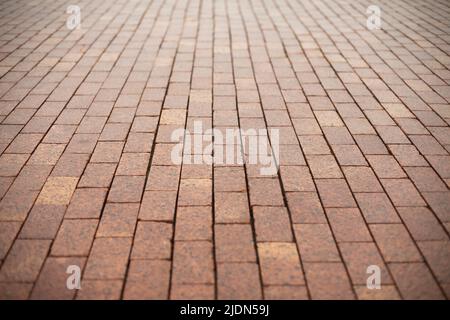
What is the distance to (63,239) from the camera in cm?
236

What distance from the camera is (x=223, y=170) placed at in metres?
3.03

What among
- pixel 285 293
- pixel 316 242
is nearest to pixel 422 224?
pixel 316 242

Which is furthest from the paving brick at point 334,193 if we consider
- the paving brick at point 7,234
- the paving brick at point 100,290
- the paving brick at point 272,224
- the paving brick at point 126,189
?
the paving brick at point 7,234

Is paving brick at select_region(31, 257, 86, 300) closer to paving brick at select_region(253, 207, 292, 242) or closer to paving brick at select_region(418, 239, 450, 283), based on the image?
paving brick at select_region(253, 207, 292, 242)

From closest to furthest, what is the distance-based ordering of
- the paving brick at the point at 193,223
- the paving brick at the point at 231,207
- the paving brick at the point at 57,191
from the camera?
the paving brick at the point at 193,223 → the paving brick at the point at 231,207 → the paving brick at the point at 57,191

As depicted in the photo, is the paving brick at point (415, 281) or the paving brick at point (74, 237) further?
the paving brick at point (74, 237)

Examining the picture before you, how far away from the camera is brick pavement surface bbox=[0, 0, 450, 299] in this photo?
2.17 metres

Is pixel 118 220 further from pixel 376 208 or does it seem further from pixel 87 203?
pixel 376 208

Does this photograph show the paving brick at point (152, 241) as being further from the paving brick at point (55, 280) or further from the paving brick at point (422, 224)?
the paving brick at point (422, 224)

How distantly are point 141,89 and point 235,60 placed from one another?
1.57 meters

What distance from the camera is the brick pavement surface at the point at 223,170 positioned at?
2.17m

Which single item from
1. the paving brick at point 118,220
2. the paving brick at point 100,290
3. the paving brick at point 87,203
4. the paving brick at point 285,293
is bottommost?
the paving brick at point 285,293
